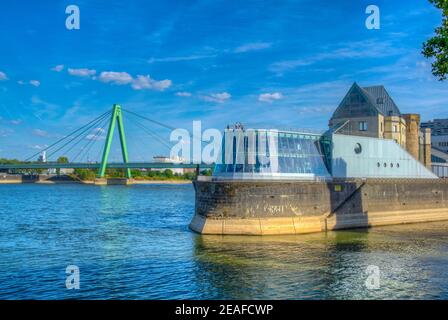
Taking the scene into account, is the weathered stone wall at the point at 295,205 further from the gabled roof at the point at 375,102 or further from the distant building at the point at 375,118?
the gabled roof at the point at 375,102

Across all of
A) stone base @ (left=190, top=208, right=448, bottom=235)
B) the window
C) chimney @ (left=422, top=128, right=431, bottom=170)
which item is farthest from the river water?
chimney @ (left=422, top=128, right=431, bottom=170)

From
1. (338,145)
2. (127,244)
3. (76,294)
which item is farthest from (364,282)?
(338,145)

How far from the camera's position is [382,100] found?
64188 mm

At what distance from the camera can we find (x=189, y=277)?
24812 millimetres

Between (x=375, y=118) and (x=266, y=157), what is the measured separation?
22976mm

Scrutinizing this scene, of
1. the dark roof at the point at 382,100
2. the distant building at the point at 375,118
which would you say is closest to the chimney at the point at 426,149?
the distant building at the point at 375,118

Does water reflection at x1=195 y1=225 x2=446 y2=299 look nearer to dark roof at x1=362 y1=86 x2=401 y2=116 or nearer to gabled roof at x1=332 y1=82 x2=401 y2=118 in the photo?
gabled roof at x1=332 y1=82 x2=401 y2=118

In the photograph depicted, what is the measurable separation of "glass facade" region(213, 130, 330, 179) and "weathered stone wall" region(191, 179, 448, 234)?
3340mm

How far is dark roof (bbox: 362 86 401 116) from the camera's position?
6326 cm

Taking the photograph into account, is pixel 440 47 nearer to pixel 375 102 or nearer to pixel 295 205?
pixel 295 205

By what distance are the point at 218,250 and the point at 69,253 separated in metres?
10.6

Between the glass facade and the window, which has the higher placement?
the window

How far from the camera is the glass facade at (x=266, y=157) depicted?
1697 inches
